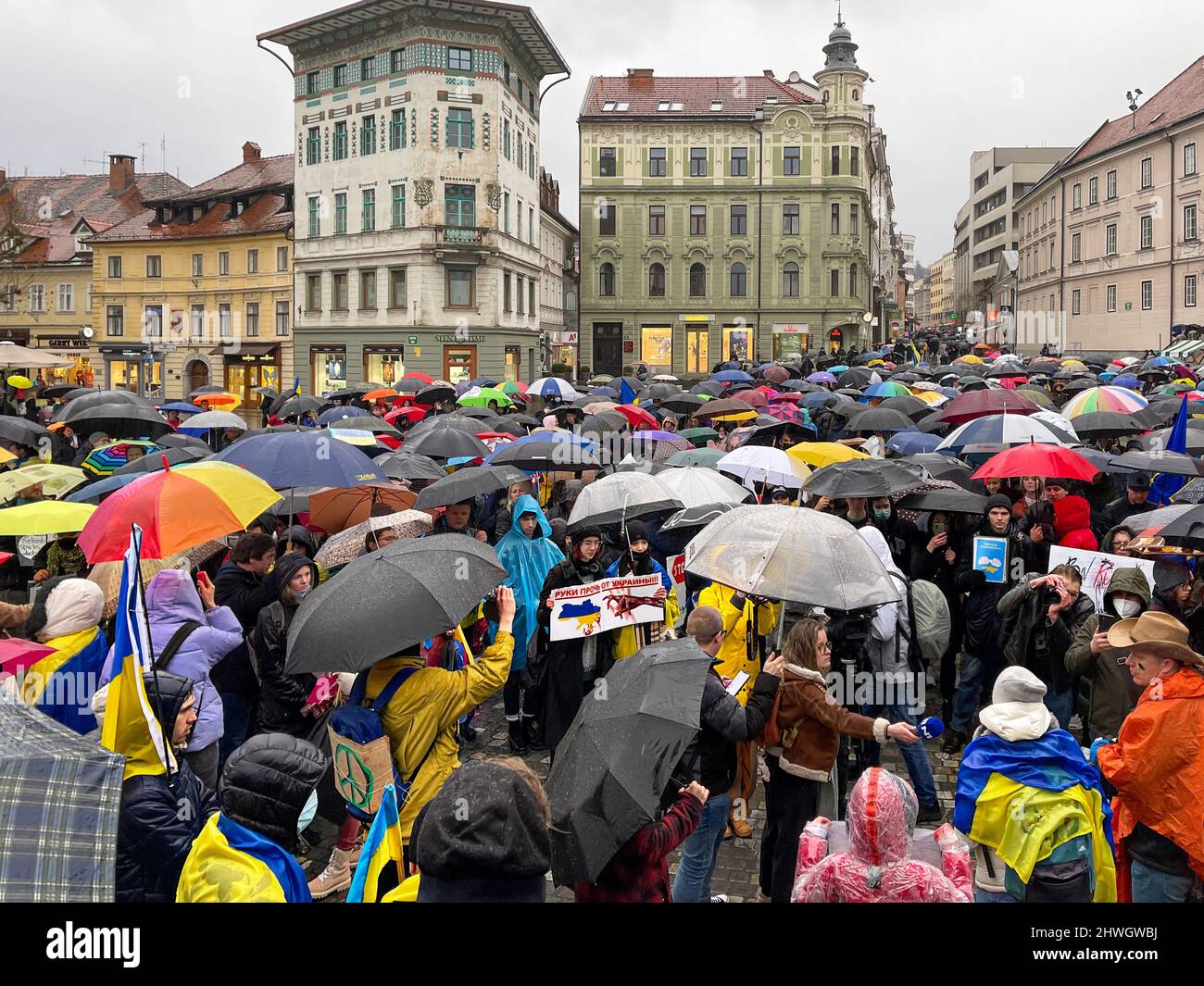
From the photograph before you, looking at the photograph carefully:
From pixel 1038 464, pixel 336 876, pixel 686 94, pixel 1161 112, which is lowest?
pixel 336 876

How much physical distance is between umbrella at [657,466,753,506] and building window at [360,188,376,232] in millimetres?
36976

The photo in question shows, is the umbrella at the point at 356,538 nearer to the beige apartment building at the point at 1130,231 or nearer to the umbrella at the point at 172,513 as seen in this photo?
the umbrella at the point at 172,513

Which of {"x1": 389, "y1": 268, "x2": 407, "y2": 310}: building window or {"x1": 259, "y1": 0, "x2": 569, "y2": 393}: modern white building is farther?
{"x1": 389, "y1": 268, "x2": 407, "y2": 310}: building window

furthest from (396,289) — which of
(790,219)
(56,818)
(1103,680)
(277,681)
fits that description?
(56,818)

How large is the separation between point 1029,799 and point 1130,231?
61.7 m

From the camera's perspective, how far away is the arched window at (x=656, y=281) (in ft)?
191

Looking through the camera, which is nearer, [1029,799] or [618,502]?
[1029,799]

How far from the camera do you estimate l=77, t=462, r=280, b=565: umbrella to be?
643 centimetres

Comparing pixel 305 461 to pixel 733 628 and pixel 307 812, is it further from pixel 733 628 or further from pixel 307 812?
pixel 307 812

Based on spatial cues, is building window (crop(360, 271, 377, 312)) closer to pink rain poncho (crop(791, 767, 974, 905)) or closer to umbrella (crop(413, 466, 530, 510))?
umbrella (crop(413, 466, 530, 510))

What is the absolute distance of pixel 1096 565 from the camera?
7.32 m

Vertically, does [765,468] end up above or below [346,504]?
above

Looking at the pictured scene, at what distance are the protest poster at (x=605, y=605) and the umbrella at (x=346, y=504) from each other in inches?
112

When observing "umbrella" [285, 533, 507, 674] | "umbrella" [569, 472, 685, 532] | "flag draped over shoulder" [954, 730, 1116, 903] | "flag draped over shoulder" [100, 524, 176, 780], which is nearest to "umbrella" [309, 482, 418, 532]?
"umbrella" [569, 472, 685, 532]
